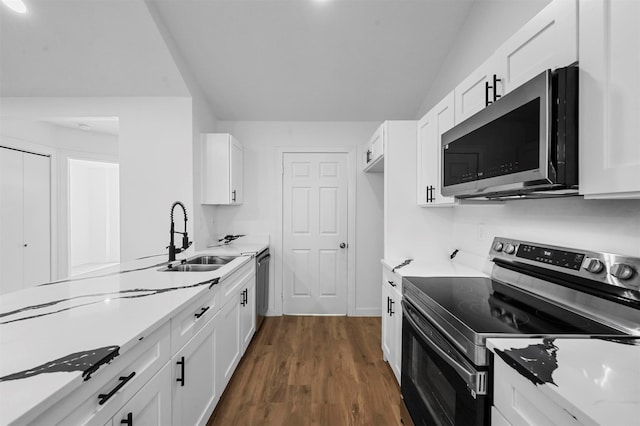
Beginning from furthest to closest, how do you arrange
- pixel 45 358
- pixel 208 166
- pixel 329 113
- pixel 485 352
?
1. pixel 329 113
2. pixel 208 166
3. pixel 485 352
4. pixel 45 358

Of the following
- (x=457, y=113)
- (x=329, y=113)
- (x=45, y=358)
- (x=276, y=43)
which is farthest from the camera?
(x=329, y=113)

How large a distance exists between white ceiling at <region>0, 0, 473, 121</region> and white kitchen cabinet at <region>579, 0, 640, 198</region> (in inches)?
73.2

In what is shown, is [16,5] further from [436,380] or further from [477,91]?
[436,380]

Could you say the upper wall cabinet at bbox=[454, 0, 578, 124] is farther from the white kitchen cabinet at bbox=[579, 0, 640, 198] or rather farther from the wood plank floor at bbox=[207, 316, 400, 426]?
the wood plank floor at bbox=[207, 316, 400, 426]

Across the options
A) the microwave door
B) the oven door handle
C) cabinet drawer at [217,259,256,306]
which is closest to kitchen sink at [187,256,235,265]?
cabinet drawer at [217,259,256,306]

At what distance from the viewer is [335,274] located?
12.5 ft

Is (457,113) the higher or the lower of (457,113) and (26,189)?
the higher

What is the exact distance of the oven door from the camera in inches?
40.8

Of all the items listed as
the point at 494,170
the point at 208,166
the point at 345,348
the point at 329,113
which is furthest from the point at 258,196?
the point at 494,170

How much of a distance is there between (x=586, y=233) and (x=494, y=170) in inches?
20.6

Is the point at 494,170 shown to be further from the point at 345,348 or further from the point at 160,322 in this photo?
the point at 345,348

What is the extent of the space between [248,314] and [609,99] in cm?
273

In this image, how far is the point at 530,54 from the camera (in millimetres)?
1225

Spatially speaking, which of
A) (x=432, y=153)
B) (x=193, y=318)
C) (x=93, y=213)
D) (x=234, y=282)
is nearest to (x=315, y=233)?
(x=234, y=282)
